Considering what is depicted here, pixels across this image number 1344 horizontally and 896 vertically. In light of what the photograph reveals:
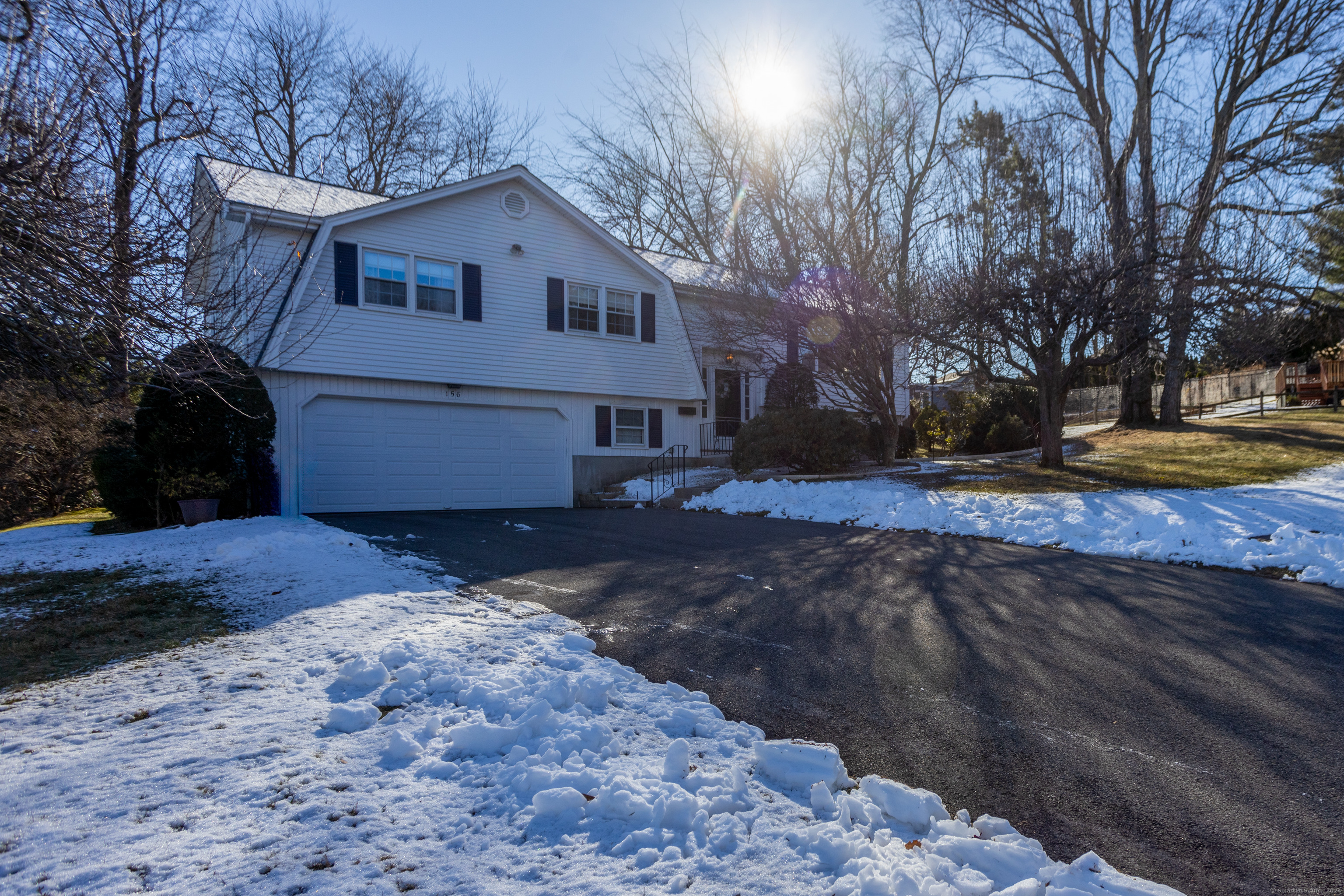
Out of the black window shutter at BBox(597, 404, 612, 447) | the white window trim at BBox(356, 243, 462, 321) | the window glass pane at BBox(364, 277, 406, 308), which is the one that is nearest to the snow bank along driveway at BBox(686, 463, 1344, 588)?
the black window shutter at BBox(597, 404, 612, 447)

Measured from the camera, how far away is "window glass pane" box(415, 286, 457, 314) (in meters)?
12.8

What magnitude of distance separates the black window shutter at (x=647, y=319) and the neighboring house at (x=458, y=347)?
0.03 metres

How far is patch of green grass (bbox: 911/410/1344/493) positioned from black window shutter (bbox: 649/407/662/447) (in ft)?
19.0

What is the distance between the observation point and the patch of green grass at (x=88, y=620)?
144 inches

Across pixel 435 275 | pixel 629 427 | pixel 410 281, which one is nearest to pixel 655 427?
pixel 629 427

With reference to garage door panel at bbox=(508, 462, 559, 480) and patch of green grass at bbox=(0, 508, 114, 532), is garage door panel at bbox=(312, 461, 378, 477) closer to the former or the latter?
garage door panel at bbox=(508, 462, 559, 480)

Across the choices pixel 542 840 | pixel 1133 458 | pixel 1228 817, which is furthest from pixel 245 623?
pixel 1133 458

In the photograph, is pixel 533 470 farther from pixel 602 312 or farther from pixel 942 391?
pixel 942 391

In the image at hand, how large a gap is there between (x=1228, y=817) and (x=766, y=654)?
2.11 m

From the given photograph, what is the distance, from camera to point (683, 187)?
884 inches

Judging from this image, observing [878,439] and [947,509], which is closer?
[947,509]

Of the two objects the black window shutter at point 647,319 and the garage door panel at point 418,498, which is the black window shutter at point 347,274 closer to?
the garage door panel at point 418,498

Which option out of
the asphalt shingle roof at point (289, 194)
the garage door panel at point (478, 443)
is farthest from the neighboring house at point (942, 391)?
the asphalt shingle roof at point (289, 194)

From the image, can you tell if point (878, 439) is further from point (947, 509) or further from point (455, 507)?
point (455, 507)
